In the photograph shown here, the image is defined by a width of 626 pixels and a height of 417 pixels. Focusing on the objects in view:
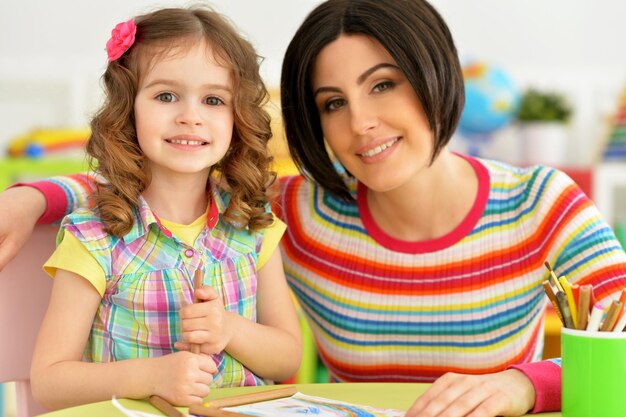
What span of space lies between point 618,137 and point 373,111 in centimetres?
197

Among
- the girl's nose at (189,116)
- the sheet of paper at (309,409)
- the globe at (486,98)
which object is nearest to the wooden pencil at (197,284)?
the sheet of paper at (309,409)

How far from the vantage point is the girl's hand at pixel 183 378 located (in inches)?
37.3

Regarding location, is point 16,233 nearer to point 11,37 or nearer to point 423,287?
point 423,287

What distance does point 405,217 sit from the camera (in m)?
1.46

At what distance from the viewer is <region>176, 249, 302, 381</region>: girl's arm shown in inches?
39.9

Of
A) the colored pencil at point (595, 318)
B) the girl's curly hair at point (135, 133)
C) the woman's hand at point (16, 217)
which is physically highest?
the girl's curly hair at point (135, 133)

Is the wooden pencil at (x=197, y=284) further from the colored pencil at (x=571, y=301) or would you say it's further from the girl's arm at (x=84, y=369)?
the colored pencil at (x=571, y=301)

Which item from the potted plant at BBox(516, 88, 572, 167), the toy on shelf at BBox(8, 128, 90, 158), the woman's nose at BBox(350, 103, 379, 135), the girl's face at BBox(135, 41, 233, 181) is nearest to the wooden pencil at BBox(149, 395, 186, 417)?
the girl's face at BBox(135, 41, 233, 181)

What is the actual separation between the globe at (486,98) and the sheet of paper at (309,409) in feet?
7.06

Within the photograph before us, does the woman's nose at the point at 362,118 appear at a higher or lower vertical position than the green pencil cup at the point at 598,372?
higher

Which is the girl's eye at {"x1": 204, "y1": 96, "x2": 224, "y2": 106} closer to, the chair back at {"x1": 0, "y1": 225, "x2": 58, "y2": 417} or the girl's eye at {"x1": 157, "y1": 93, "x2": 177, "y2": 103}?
the girl's eye at {"x1": 157, "y1": 93, "x2": 177, "y2": 103}

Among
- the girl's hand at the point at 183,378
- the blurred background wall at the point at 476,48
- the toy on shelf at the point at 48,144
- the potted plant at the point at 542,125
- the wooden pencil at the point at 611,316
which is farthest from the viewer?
the blurred background wall at the point at 476,48

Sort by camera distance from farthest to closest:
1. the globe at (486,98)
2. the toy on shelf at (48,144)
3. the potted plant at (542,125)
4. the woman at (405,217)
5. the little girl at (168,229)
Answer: the potted plant at (542,125) → the globe at (486,98) → the toy on shelf at (48,144) → the woman at (405,217) → the little girl at (168,229)

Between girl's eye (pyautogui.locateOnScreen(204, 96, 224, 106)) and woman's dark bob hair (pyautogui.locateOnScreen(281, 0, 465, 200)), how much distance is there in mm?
198
